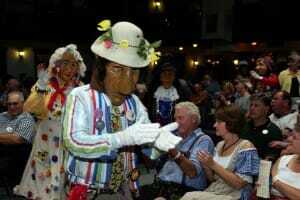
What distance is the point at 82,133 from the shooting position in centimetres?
237

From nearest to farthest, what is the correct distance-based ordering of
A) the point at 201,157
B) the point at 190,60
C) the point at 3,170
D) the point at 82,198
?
the point at 82,198
the point at 201,157
the point at 3,170
the point at 190,60

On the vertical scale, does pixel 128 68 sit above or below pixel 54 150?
above

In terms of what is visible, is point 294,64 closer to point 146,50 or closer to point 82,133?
point 146,50

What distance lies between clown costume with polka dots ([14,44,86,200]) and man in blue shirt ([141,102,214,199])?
1181 millimetres

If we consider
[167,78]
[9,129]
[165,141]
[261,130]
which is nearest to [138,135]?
[165,141]

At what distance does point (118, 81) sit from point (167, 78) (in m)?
5.03

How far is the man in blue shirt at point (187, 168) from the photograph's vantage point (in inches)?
152

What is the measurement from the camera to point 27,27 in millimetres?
18453

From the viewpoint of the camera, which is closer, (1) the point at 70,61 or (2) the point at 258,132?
(2) the point at 258,132

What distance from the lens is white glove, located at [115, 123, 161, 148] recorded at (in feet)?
7.45

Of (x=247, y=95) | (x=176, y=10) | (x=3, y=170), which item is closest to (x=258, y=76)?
(x=247, y=95)

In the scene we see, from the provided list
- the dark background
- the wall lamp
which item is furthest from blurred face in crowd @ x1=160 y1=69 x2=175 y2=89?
the wall lamp

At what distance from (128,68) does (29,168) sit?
9.55 ft

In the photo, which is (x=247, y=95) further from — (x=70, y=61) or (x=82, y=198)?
(x=82, y=198)
